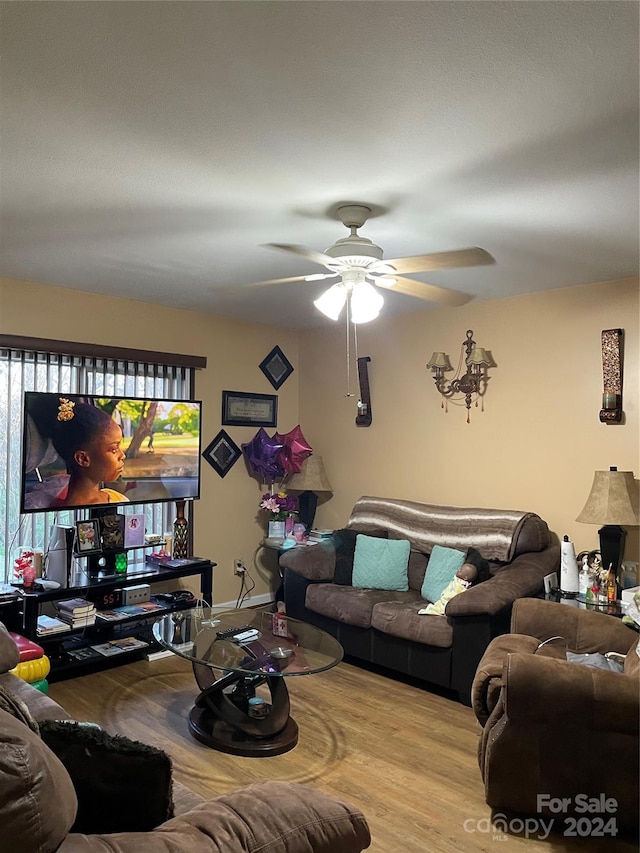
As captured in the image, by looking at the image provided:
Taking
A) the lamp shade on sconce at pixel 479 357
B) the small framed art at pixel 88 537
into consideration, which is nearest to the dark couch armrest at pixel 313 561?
the small framed art at pixel 88 537

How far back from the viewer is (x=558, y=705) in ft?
7.70

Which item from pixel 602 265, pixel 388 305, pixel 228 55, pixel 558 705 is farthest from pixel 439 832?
pixel 388 305

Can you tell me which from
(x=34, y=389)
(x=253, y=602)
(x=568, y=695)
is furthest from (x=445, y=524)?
(x=34, y=389)

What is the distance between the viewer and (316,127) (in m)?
2.06

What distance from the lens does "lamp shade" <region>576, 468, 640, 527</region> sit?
3.57 m

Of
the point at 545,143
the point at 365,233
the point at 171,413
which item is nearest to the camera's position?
the point at 545,143

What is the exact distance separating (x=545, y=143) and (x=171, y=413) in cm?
319

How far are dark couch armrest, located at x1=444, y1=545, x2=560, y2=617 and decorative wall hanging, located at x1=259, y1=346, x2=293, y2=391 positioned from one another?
8.79ft

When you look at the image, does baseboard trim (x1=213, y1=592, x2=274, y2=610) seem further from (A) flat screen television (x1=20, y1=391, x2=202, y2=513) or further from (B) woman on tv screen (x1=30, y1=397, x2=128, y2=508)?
(B) woman on tv screen (x1=30, y1=397, x2=128, y2=508)

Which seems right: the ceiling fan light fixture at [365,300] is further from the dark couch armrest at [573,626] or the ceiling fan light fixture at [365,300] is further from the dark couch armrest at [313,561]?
the dark couch armrest at [313,561]

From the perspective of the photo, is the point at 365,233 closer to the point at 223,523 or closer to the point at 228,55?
the point at 228,55

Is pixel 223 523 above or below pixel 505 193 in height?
below

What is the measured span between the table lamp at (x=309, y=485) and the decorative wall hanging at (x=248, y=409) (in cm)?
53

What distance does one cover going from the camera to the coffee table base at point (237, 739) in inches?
118
